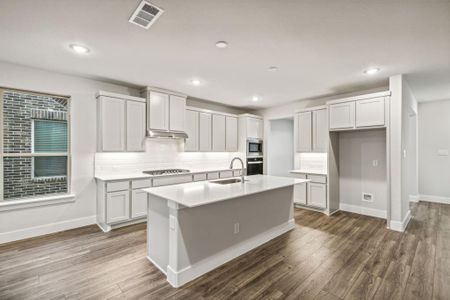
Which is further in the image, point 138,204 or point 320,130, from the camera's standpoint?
point 320,130

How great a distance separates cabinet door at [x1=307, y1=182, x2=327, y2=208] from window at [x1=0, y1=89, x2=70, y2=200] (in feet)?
15.5

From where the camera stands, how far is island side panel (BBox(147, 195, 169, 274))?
235 centimetres

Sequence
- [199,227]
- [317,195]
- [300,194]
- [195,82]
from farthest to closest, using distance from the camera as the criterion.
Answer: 1. [300,194]
2. [317,195]
3. [195,82]
4. [199,227]

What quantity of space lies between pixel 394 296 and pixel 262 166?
14.5 feet

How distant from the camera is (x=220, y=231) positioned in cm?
255


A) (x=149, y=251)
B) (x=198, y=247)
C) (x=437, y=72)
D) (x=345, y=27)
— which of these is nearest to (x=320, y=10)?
(x=345, y=27)

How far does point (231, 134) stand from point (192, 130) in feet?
4.11

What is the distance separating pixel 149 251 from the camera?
2643 mm

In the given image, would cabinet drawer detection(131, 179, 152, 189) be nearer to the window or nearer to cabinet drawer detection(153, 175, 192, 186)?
cabinet drawer detection(153, 175, 192, 186)

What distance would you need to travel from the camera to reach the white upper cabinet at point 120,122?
12.2 ft

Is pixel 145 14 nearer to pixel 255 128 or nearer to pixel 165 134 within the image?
pixel 165 134

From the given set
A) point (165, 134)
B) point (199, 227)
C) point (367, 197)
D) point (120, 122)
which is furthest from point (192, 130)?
point (367, 197)

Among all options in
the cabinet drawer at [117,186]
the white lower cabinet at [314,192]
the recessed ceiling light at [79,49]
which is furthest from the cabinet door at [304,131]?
the recessed ceiling light at [79,49]

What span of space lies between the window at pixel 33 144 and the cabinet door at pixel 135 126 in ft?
3.21
